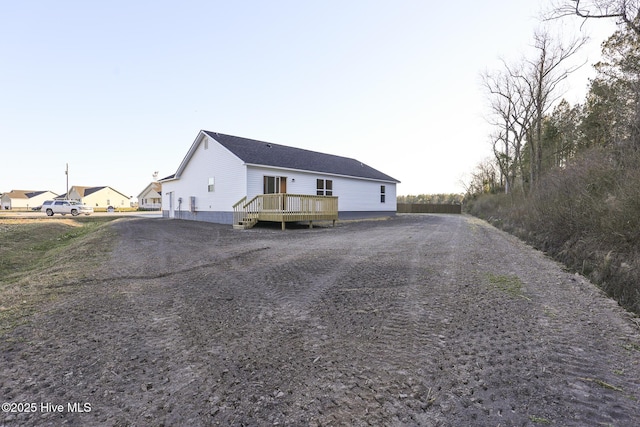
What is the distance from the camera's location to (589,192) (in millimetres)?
7141

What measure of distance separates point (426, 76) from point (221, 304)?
14.6 metres

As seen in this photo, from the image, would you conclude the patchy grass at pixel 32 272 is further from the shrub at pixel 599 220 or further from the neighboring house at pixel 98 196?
the neighboring house at pixel 98 196

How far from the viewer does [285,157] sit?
18891mm

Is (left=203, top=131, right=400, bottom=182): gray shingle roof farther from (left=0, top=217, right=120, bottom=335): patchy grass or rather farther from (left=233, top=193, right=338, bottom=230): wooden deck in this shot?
(left=0, top=217, right=120, bottom=335): patchy grass

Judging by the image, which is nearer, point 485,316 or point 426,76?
point 485,316

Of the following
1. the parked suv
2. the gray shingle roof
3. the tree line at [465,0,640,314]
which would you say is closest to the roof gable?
the parked suv

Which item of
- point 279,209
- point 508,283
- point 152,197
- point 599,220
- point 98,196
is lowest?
point 508,283

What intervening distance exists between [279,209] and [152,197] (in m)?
57.1

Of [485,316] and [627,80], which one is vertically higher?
[627,80]

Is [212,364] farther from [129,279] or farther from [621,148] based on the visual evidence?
[621,148]

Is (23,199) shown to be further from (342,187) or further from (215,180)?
(342,187)

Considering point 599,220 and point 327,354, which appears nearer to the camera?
point 327,354

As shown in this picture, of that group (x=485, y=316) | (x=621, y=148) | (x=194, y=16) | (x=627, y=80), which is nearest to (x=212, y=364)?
(x=485, y=316)

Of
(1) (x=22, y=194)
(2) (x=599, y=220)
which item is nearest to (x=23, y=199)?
(1) (x=22, y=194)
